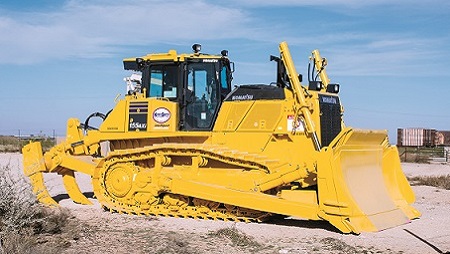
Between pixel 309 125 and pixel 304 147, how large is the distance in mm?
493

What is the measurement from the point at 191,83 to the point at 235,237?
14.5 ft

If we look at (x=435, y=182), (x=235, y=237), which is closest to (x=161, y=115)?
(x=235, y=237)

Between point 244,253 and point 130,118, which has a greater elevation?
point 130,118

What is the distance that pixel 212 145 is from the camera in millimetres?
12555

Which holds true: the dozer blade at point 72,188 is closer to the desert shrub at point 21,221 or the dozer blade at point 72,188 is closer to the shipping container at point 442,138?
the desert shrub at point 21,221

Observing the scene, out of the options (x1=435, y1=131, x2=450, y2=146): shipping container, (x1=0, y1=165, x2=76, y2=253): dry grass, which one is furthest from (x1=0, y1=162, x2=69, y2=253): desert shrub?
(x1=435, y1=131, x2=450, y2=146): shipping container

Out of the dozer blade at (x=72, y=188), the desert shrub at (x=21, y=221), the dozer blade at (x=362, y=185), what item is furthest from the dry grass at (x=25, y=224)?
the dozer blade at (x=362, y=185)

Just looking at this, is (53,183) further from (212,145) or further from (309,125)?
(309,125)

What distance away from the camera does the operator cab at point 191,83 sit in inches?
517

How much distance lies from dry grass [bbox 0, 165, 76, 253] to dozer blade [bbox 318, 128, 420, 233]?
171 inches

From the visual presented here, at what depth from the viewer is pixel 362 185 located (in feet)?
38.5

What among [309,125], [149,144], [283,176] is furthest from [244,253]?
[149,144]

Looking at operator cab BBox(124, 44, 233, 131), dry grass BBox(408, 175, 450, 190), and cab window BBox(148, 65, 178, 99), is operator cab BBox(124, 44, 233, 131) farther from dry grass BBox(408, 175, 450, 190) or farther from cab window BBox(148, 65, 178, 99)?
dry grass BBox(408, 175, 450, 190)

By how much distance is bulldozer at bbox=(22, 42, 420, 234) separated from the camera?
1123 centimetres
